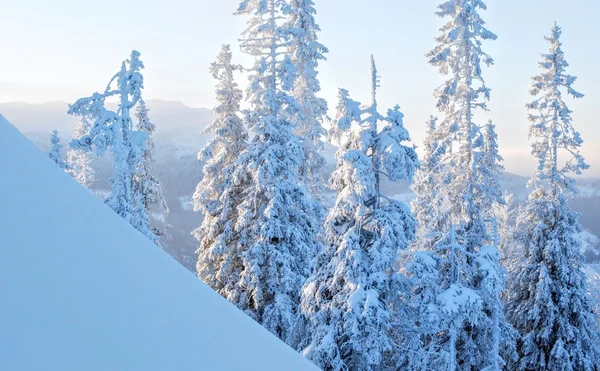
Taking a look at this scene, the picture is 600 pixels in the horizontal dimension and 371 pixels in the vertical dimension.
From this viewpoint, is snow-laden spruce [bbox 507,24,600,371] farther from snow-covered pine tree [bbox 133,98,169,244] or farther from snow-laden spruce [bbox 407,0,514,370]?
snow-covered pine tree [bbox 133,98,169,244]

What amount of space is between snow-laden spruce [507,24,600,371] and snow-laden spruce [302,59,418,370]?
34.0 ft

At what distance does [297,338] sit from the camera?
45.2ft

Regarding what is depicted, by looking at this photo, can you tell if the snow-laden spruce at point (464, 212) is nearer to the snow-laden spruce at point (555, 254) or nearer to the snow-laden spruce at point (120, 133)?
the snow-laden spruce at point (555, 254)

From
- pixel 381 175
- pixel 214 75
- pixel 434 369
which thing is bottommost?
pixel 434 369

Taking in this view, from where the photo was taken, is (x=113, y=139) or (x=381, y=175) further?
(x=113, y=139)

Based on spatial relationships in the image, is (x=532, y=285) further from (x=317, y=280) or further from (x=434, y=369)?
(x=317, y=280)

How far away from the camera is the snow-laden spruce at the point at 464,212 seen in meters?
13.5

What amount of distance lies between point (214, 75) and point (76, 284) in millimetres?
17855

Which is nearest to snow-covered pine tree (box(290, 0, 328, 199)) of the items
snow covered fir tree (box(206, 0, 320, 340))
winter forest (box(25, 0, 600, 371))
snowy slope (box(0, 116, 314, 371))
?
winter forest (box(25, 0, 600, 371))

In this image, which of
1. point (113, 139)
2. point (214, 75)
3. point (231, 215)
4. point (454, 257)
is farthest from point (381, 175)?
point (214, 75)

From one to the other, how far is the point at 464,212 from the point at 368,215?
214 inches

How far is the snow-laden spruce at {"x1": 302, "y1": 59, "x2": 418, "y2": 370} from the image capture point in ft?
36.7

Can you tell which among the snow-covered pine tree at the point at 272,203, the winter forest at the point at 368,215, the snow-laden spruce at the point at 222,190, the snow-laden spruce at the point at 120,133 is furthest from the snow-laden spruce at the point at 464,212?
the snow-laden spruce at the point at 120,133

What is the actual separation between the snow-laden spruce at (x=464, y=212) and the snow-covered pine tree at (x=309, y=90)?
574cm
